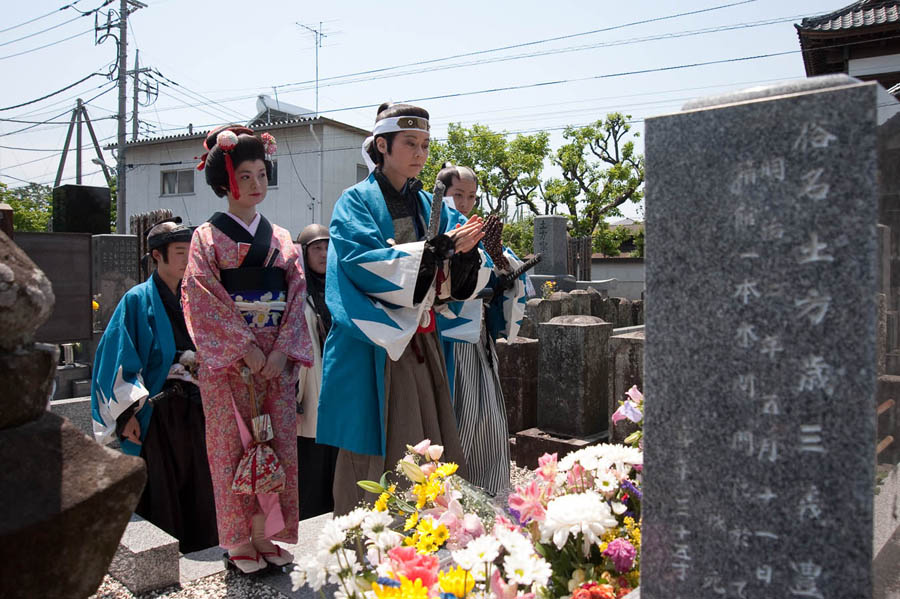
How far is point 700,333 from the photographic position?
141 cm

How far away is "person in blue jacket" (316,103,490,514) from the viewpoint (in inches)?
112

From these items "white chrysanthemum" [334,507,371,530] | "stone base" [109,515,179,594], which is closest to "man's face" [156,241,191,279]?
"stone base" [109,515,179,594]

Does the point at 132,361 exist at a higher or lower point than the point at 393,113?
lower

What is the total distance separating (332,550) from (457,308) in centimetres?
195

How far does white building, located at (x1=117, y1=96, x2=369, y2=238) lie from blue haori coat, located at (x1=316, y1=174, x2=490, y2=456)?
656 inches

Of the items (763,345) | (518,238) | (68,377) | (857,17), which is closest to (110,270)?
(68,377)

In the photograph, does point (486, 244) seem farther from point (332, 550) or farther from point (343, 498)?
point (332, 550)

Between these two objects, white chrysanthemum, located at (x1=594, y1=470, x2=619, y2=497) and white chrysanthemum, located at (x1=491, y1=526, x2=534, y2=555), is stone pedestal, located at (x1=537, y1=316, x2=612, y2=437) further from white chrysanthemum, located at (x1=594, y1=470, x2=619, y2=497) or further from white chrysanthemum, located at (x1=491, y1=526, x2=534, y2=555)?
white chrysanthemum, located at (x1=491, y1=526, x2=534, y2=555)

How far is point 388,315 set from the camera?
9.41ft

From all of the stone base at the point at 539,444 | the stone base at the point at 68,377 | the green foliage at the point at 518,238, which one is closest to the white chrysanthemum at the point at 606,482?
the stone base at the point at 539,444

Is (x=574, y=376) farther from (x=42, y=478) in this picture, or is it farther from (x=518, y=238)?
(x=518, y=238)

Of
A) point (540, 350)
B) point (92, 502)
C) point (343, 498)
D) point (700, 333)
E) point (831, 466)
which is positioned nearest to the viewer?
point (92, 502)

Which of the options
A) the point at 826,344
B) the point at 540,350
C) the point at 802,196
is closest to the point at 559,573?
the point at 826,344

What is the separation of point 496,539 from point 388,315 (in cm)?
142
